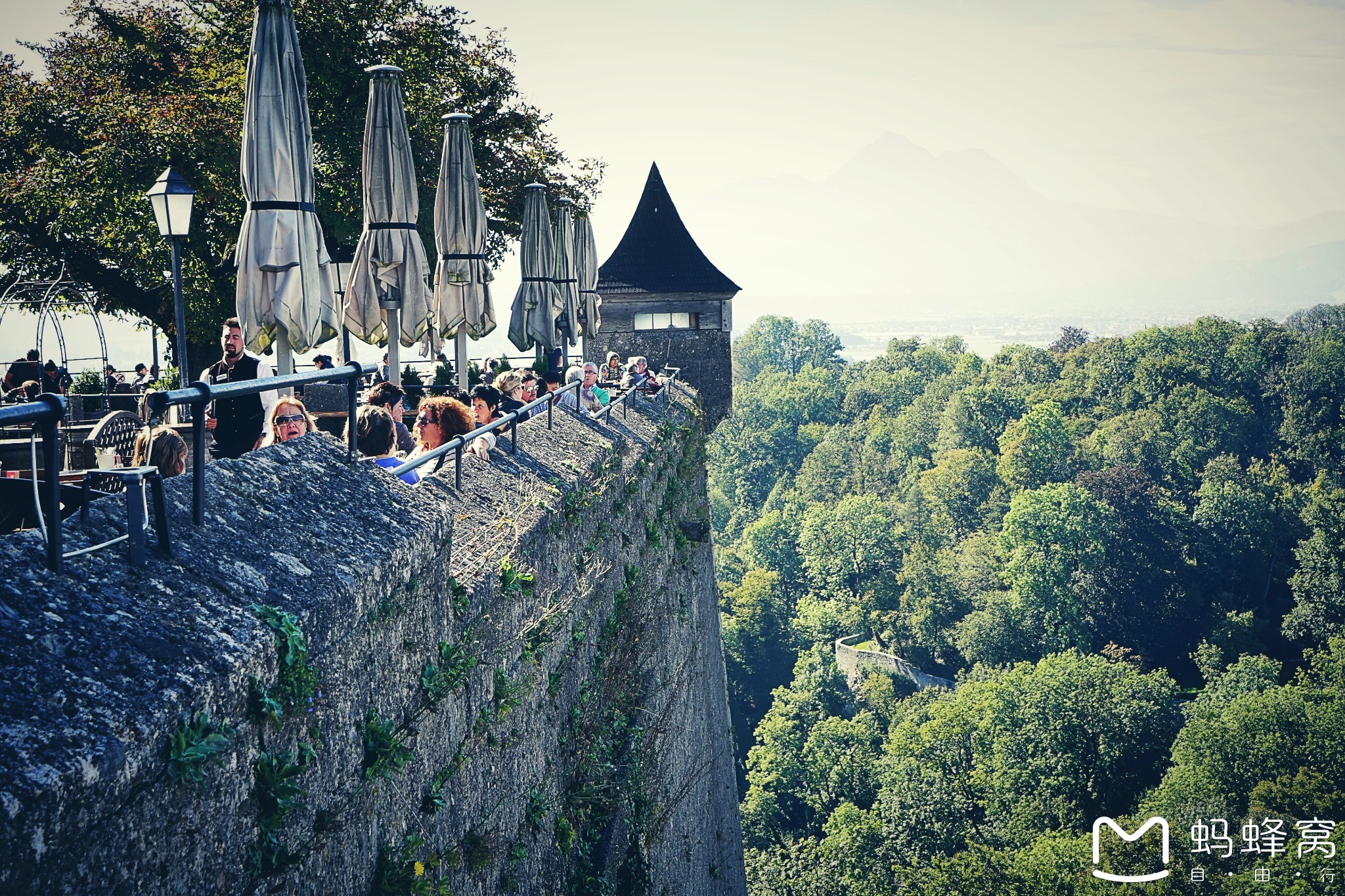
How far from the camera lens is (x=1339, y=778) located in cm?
3622

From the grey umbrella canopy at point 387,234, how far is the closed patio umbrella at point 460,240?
1.07 meters

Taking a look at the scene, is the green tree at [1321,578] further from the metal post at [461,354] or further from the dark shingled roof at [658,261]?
the metal post at [461,354]

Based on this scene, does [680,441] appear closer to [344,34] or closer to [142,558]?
[344,34]

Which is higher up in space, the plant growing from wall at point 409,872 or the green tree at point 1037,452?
the plant growing from wall at point 409,872

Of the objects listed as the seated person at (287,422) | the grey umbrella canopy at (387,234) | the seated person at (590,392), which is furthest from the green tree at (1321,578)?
the seated person at (287,422)

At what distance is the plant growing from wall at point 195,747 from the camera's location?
2.31m

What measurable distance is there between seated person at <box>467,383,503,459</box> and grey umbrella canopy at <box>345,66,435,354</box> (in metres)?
3.06

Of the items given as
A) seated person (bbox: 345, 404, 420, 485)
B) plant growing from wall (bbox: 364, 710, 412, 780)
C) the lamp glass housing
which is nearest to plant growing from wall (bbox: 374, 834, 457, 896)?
plant growing from wall (bbox: 364, 710, 412, 780)

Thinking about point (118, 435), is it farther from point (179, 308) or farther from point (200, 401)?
point (179, 308)

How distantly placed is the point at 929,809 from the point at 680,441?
31005mm

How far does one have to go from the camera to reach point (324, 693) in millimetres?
3092

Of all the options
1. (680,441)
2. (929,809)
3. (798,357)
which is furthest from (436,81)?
(798,357)

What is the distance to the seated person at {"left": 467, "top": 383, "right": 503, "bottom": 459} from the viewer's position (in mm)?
6121

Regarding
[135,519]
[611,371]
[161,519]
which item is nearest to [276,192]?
[161,519]
